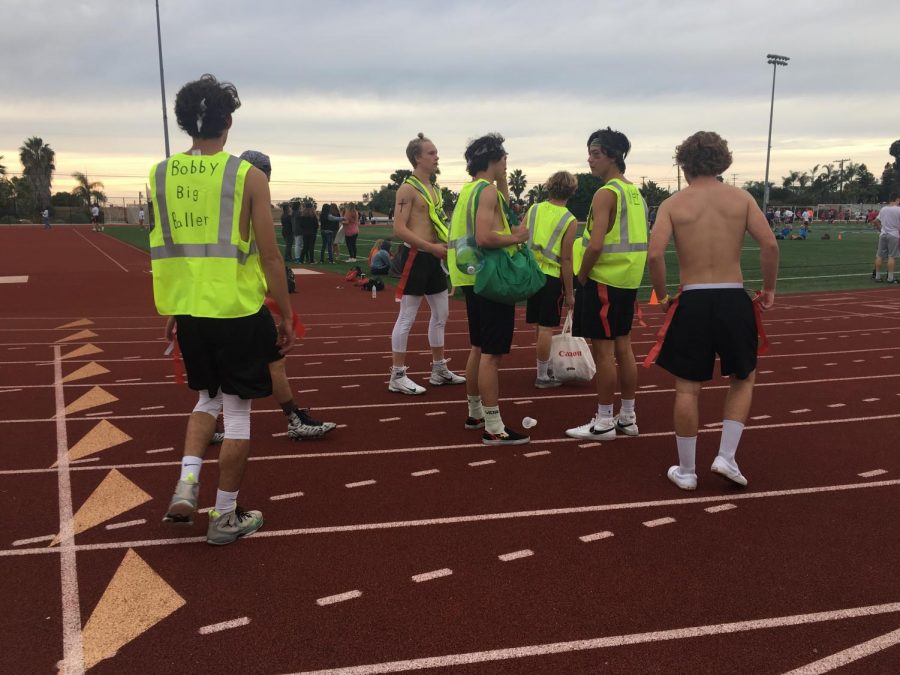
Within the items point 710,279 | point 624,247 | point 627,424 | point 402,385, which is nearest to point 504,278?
point 624,247

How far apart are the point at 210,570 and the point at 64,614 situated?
565mm

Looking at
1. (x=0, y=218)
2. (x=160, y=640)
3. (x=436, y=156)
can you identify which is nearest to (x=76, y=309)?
(x=436, y=156)

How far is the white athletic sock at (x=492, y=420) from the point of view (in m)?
4.59

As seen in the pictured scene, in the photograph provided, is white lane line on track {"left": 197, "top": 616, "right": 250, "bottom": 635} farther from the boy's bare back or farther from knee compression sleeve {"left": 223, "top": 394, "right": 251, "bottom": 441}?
the boy's bare back

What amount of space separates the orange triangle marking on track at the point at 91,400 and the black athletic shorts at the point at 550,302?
148 inches

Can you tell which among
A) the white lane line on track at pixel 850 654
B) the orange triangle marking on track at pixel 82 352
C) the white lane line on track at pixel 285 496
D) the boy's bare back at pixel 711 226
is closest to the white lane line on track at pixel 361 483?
the white lane line on track at pixel 285 496

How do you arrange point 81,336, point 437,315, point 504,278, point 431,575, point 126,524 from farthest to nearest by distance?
point 81,336 < point 437,315 < point 504,278 < point 126,524 < point 431,575

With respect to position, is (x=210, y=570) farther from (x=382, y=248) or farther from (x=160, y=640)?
(x=382, y=248)

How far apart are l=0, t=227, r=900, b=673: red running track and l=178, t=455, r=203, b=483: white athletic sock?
0.30 meters

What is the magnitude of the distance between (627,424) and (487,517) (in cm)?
178

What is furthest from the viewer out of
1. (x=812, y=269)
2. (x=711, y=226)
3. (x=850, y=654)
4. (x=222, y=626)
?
(x=812, y=269)

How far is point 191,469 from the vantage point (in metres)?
3.30

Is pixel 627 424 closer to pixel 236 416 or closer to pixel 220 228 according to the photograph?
pixel 236 416

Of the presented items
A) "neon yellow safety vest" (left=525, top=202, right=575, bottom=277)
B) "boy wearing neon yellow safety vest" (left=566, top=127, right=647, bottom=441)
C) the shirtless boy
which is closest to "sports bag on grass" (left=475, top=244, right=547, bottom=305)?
"boy wearing neon yellow safety vest" (left=566, top=127, right=647, bottom=441)
